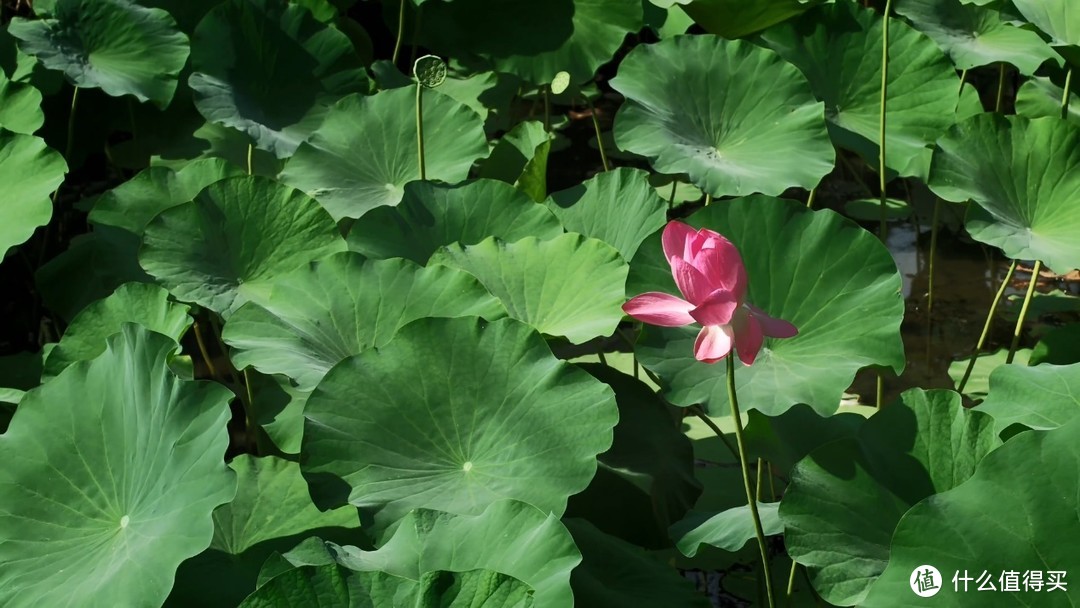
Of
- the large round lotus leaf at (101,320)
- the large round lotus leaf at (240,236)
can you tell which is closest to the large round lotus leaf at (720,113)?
the large round lotus leaf at (240,236)

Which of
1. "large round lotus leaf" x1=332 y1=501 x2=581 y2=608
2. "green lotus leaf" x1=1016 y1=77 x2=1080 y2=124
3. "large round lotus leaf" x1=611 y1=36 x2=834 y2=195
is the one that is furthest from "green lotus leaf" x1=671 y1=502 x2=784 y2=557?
"green lotus leaf" x1=1016 y1=77 x2=1080 y2=124

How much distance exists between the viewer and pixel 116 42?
238 cm

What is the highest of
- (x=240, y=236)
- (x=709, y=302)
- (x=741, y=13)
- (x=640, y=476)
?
(x=709, y=302)

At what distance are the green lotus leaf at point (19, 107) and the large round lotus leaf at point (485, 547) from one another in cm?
139

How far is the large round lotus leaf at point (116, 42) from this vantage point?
232 centimetres

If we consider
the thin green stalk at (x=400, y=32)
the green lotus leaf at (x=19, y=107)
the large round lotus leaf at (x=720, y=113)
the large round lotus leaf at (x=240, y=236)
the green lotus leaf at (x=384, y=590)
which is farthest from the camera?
the thin green stalk at (x=400, y=32)

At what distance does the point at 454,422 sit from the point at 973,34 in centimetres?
168

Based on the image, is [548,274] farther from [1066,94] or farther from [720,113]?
[1066,94]

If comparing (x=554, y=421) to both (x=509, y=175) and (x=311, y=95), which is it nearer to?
(x=509, y=175)

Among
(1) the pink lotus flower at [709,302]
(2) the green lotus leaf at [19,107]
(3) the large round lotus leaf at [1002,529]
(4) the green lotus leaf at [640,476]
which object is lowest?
(4) the green lotus leaf at [640,476]

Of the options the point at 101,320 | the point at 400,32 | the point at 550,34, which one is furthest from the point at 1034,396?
the point at 400,32

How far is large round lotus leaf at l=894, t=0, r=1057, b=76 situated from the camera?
2.36 metres

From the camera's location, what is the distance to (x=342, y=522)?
145 centimetres

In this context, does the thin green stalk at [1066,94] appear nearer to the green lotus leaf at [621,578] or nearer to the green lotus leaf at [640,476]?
the green lotus leaf at [640,476]
